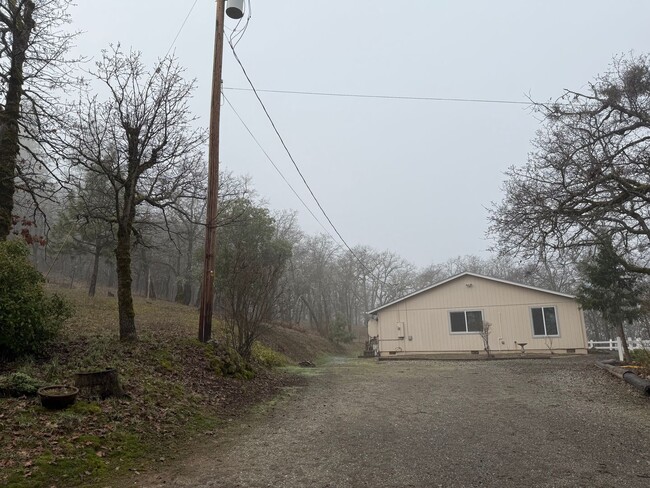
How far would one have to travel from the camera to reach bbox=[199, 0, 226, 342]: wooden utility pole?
9.25 metres

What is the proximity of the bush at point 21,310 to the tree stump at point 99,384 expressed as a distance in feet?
6.04

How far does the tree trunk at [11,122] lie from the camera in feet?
28.6

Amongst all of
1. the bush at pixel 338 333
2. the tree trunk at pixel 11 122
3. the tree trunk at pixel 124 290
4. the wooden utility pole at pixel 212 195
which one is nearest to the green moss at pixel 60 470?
the tree trunk at pixel 124 290

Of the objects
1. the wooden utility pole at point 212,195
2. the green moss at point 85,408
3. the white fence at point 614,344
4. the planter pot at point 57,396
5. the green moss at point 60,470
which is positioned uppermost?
the wooden utility pole at point 212,195

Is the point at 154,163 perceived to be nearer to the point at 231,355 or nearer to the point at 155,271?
the point at 231,355

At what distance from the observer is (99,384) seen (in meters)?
5.55

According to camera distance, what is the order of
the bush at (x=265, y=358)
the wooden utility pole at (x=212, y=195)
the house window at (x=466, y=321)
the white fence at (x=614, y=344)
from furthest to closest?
the house window at (x=466, y=321) → the white fence at (x=614, y=344) → the bush at (x=265, y=358) → the wooden utility pole at (x=212, y=195)

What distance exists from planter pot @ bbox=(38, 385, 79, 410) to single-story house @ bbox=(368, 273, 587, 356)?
53.6ft

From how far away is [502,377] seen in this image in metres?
10.9

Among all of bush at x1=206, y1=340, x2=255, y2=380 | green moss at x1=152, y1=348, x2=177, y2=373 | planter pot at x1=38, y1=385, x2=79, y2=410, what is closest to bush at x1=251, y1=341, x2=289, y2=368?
bush at x1=206, y1=340, x2=255, y2=380

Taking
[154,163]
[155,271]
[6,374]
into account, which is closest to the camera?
[6,374]

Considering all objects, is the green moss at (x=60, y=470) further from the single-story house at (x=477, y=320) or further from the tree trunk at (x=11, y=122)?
the single-story house at (x=477, y=320)

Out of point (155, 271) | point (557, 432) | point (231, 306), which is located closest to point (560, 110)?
point (557, 432)

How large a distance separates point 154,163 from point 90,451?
621 cm
